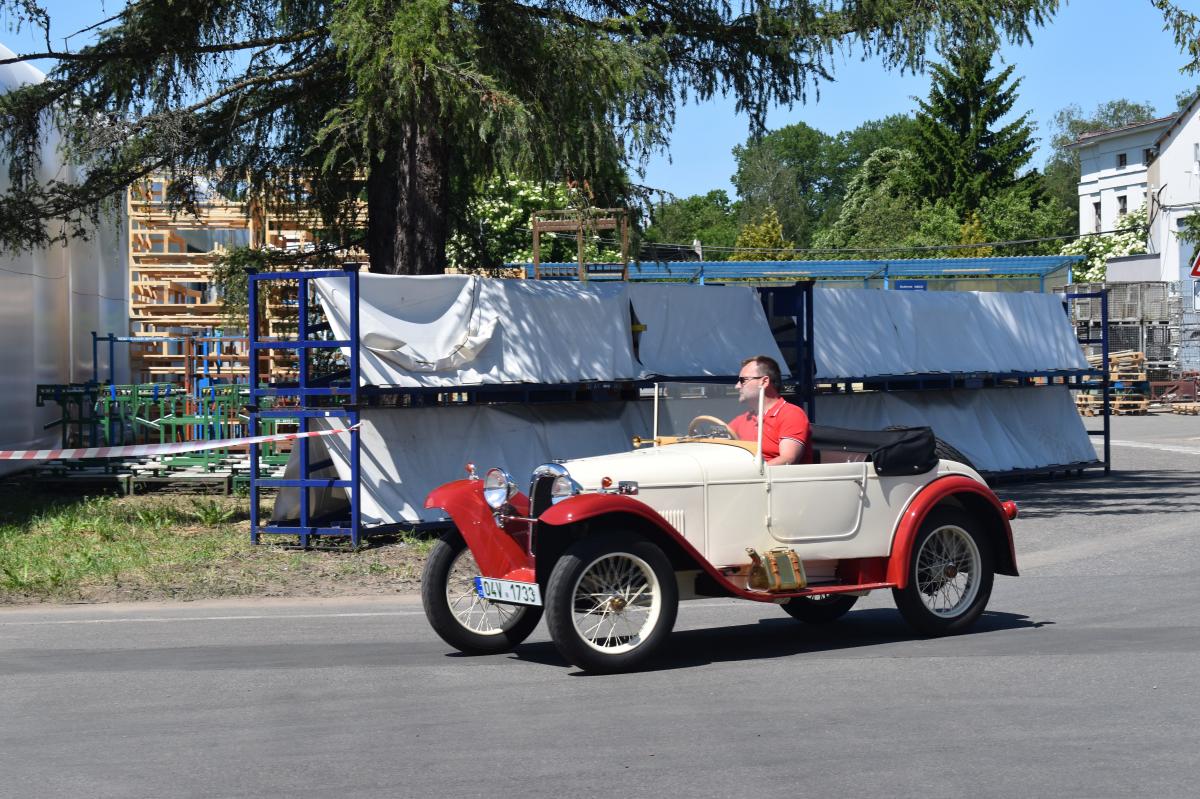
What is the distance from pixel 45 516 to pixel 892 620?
1061 cm

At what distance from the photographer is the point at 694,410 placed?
9.39 meters

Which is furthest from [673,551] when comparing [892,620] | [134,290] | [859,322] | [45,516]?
[134,290]

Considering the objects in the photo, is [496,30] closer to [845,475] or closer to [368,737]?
[845,475]

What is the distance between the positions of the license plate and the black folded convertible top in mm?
2111

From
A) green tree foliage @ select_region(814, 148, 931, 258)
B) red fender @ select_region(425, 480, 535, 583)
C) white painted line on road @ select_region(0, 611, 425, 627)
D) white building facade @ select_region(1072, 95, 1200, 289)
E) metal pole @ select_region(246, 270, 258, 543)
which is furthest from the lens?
green tree foliage @ select_region(814, 148, 931, 258)

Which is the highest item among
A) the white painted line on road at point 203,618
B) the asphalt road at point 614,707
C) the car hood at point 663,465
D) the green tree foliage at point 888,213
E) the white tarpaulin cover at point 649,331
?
the green tree foliage at point 888,213

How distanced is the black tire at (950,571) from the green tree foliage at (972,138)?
65.2 metres

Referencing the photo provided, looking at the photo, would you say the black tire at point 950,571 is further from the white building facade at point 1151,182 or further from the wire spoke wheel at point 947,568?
the white building facade at point 1151,182

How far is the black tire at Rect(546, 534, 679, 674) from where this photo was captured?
789 cm

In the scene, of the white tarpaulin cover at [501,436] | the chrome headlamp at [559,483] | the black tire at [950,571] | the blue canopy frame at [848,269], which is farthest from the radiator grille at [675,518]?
the blue canopy frame at [848,269]

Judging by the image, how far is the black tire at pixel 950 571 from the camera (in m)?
9.19

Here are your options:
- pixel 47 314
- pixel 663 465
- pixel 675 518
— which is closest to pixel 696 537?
pixel 675 518

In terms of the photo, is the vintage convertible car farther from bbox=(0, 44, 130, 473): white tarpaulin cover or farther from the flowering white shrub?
the flowering white shrub

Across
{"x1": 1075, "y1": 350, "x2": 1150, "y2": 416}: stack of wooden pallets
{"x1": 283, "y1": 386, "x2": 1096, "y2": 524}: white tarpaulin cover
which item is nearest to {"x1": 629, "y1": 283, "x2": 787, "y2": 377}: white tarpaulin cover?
{"x1": 283, "y1": 386, "x2": 1096, "y2": 524}: white tarpaulin cover
